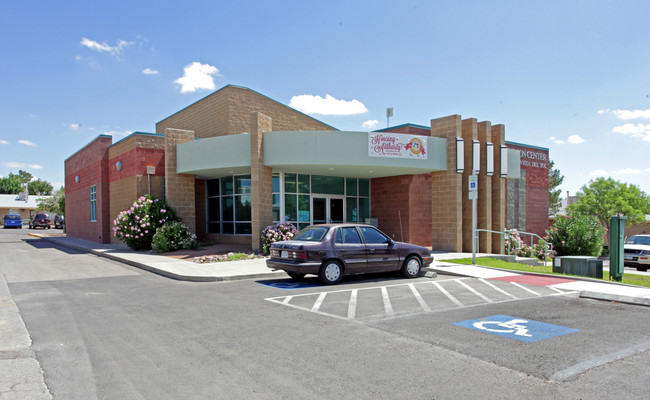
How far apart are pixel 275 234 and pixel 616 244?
36.4ft

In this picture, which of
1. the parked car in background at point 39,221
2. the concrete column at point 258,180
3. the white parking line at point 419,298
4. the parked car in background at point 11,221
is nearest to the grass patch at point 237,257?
the concrete column at point 258,180

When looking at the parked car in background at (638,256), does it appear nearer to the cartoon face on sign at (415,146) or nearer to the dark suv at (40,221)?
the cartoon face on sign at (415,146)

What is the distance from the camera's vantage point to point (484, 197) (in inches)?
818

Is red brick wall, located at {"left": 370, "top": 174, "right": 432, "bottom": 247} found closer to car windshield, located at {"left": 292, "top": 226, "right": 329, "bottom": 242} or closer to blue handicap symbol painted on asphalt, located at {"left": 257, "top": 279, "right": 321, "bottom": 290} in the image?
car windshield, located at {"left": 292, "top": 226, "right": 329, "bottom": 242}

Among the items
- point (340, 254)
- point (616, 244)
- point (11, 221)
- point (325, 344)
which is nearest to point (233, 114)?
point (340, 254)

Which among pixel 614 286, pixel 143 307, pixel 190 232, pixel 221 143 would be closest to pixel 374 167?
pixel 221 143

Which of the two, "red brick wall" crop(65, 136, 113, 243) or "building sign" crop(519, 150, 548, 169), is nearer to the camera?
"red brick wall" crop(65, 136, 113, 243)

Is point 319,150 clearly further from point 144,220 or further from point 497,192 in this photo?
point 497,192

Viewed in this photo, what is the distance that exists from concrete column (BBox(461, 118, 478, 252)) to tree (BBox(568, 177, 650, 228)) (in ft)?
83.9

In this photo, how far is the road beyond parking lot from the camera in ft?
14.5

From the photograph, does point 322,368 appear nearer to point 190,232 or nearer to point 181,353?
point 181,353

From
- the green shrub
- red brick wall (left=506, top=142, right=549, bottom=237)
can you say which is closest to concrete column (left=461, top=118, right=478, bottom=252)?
red brick wall (left=506, top=142, right=549, bottom=237)

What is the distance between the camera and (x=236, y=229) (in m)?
21.3

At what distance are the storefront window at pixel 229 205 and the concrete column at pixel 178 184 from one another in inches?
67.6
